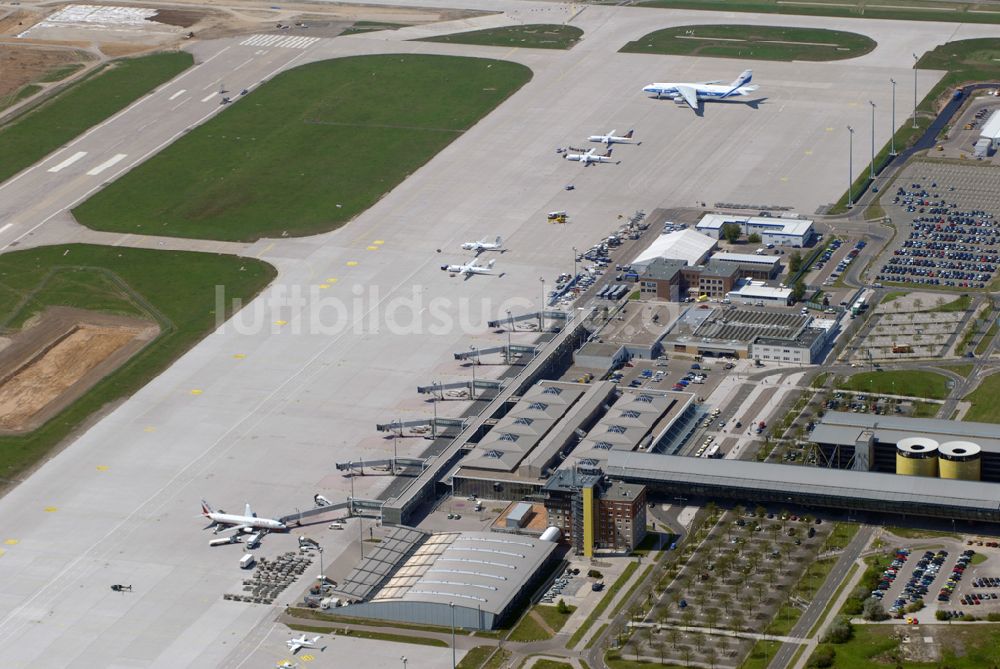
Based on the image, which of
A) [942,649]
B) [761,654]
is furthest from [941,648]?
[761,654]

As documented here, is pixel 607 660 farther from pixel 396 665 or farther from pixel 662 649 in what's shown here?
pixel 396 665

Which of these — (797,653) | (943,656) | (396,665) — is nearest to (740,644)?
(797,653)

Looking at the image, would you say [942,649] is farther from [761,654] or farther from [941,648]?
[761,654]

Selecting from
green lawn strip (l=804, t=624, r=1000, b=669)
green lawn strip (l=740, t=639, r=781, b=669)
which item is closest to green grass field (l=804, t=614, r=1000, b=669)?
green lawn strip (l=804, t=624, r=1000, b=669)

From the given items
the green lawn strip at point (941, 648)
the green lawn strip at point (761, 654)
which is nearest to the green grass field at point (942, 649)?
the green lawn strip at point (941, 648)

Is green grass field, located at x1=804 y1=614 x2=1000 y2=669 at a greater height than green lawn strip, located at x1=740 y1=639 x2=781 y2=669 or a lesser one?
greater

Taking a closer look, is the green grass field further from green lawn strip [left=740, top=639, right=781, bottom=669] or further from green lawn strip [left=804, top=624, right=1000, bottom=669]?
green lawn strip [left=740, top=639, right=781, bottom=669]

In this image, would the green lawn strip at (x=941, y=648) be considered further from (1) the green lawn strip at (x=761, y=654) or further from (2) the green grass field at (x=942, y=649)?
(1) the green lawn strip at (x=761, y=654)
